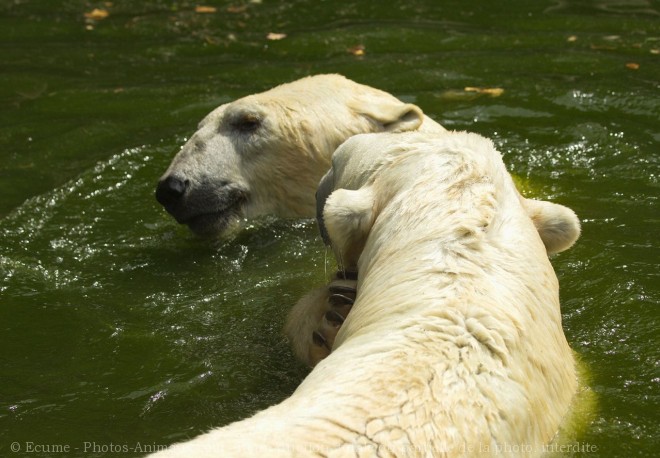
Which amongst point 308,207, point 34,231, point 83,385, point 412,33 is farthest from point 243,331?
point 412,33

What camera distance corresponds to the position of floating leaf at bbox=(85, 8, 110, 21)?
1139 cm

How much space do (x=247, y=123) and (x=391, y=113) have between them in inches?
38.0

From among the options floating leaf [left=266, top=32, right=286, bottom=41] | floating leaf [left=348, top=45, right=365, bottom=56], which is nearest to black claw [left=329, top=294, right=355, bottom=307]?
floating leaf [left=348, top=45, right=365, bottom=56]

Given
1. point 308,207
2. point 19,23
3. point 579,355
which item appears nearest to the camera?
point 579,355

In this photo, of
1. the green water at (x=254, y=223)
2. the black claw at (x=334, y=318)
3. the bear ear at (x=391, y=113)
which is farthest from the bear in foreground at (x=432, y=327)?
the bear ear at (x=391, y=113)

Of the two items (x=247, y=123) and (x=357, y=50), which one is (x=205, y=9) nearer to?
(x=357, y=50)

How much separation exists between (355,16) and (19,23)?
3.49 meters

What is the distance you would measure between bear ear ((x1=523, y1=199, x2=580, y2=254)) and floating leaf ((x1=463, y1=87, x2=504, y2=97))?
451 centimetres

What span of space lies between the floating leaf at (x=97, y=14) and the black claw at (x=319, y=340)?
25.5 ft

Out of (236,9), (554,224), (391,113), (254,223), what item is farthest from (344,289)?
(236,9)

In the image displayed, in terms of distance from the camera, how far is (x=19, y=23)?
11039 mm

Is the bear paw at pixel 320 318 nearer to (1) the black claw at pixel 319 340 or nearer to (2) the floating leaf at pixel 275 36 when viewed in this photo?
(1) the black claw at pixel 319 340

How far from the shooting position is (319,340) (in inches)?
175

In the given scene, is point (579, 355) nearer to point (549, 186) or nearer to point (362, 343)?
point (362, 343)
